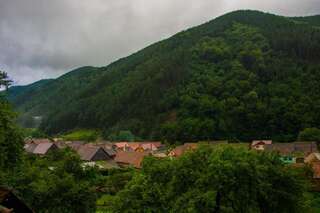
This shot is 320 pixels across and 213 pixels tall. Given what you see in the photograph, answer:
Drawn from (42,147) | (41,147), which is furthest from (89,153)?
(41,147)

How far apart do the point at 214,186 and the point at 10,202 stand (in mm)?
18442

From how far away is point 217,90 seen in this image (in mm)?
130750

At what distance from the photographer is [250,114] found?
114938mm

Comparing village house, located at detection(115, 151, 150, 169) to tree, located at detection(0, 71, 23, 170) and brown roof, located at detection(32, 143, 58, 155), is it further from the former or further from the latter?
tree, located at detection(0, 71, 23, 170)

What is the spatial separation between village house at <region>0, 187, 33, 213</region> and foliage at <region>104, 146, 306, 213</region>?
16418 millimetres

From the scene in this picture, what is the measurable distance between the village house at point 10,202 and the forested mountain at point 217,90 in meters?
104

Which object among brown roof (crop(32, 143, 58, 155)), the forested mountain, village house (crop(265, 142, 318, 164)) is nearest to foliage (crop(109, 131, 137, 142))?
the forested mountain

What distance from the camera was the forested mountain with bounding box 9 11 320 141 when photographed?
113562mm

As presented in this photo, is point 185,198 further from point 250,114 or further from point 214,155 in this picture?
point 250,114

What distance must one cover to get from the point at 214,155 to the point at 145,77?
131 metres

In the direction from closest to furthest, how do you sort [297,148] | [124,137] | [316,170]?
1. [316,170]
2. [297,148]
3. [124,137]

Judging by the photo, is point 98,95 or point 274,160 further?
point 98,95

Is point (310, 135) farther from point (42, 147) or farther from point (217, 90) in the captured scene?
point (42, 147)

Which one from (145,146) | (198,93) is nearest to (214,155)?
(145,146)
